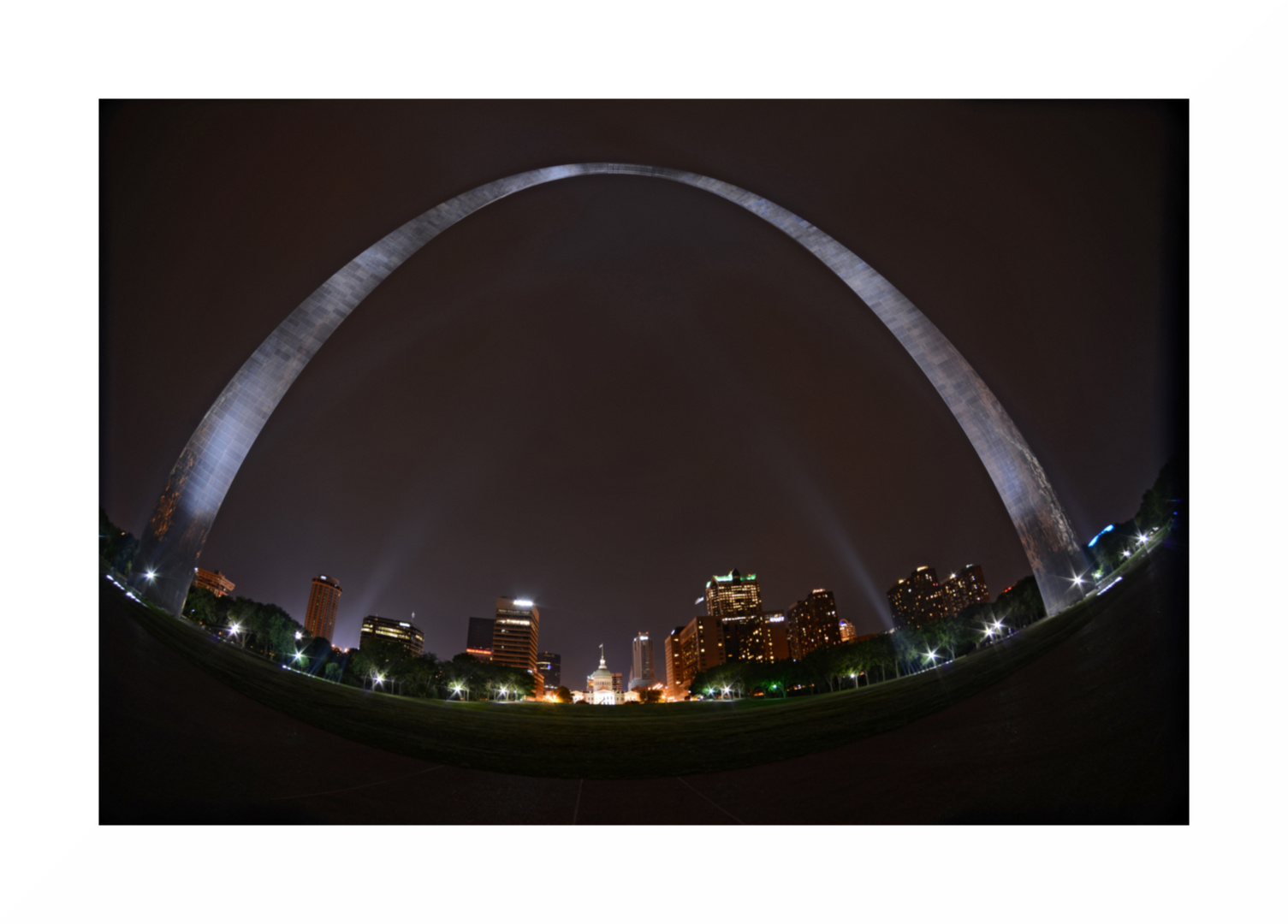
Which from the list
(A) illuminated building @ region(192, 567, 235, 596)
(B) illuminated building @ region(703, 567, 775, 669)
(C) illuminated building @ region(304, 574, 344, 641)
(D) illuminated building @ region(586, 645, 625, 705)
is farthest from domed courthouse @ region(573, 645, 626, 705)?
(A) illuminated building @ region(192, 567, 235, 596)

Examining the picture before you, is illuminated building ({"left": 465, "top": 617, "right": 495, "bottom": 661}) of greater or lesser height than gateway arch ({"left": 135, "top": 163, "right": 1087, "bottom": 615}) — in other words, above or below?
below

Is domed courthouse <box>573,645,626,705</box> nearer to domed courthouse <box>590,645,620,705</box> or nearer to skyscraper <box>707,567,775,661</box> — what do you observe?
domed courthouse <box>590,645,620,705</box>

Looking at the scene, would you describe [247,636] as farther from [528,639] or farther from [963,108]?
[528,639]

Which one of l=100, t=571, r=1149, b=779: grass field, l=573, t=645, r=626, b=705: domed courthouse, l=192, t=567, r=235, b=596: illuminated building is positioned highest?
l=192, t=567, r=235, b=596: illuminated building

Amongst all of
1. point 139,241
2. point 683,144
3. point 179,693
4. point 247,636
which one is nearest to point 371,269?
point 139,241

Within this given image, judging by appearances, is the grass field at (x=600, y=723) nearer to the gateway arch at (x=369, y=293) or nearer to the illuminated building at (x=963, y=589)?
the gateway arch at (x=369, y=293)

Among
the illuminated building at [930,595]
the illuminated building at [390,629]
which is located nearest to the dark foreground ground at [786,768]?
the illuminated building at [930,595]
